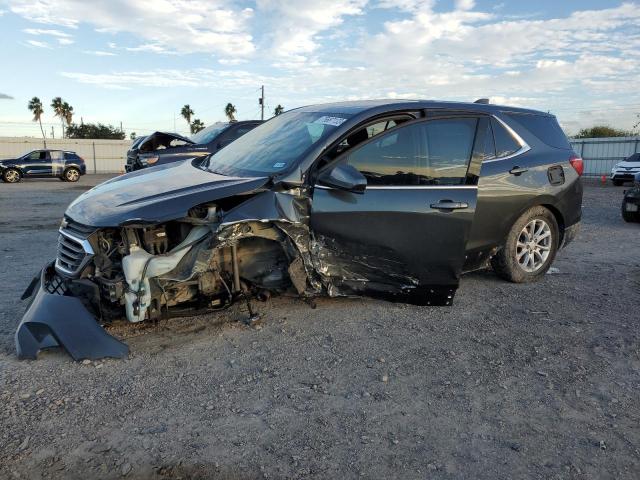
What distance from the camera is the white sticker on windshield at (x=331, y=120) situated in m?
4.43

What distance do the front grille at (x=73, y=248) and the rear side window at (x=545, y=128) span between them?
4.26 metres

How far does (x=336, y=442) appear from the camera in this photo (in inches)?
109

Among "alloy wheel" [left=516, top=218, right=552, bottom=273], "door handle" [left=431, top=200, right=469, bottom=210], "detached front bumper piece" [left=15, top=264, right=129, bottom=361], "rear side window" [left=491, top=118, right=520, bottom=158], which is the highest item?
"rear side window" [left=491, top=118, right=520, bottom=158]

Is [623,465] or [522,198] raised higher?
[522,198]

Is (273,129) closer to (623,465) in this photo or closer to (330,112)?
(330,112)

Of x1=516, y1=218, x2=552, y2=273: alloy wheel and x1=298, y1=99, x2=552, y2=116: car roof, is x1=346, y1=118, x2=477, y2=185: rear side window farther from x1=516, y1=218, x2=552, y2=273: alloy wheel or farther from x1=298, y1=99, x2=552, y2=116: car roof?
x1=516, y1=218, x2=552, y2=273: alloy wheel

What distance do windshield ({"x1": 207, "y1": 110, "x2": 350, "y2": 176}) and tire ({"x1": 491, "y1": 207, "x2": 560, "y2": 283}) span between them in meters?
2.30

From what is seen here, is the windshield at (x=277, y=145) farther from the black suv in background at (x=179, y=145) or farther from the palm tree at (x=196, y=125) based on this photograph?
the palm tree at (x=196, y=125)

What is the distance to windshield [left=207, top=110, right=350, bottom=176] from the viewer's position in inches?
171

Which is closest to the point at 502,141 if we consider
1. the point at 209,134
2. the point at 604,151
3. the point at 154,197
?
the point at 154,197

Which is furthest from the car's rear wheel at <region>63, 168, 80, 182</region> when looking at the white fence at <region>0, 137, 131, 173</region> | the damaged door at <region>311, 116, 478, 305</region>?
the damaged door at <region>311, 116, 478, 305</region>

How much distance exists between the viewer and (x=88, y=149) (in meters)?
38.1

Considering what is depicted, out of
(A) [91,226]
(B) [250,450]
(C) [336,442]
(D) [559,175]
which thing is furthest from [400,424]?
(D) [559,175]

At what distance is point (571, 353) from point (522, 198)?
1.88 meters
